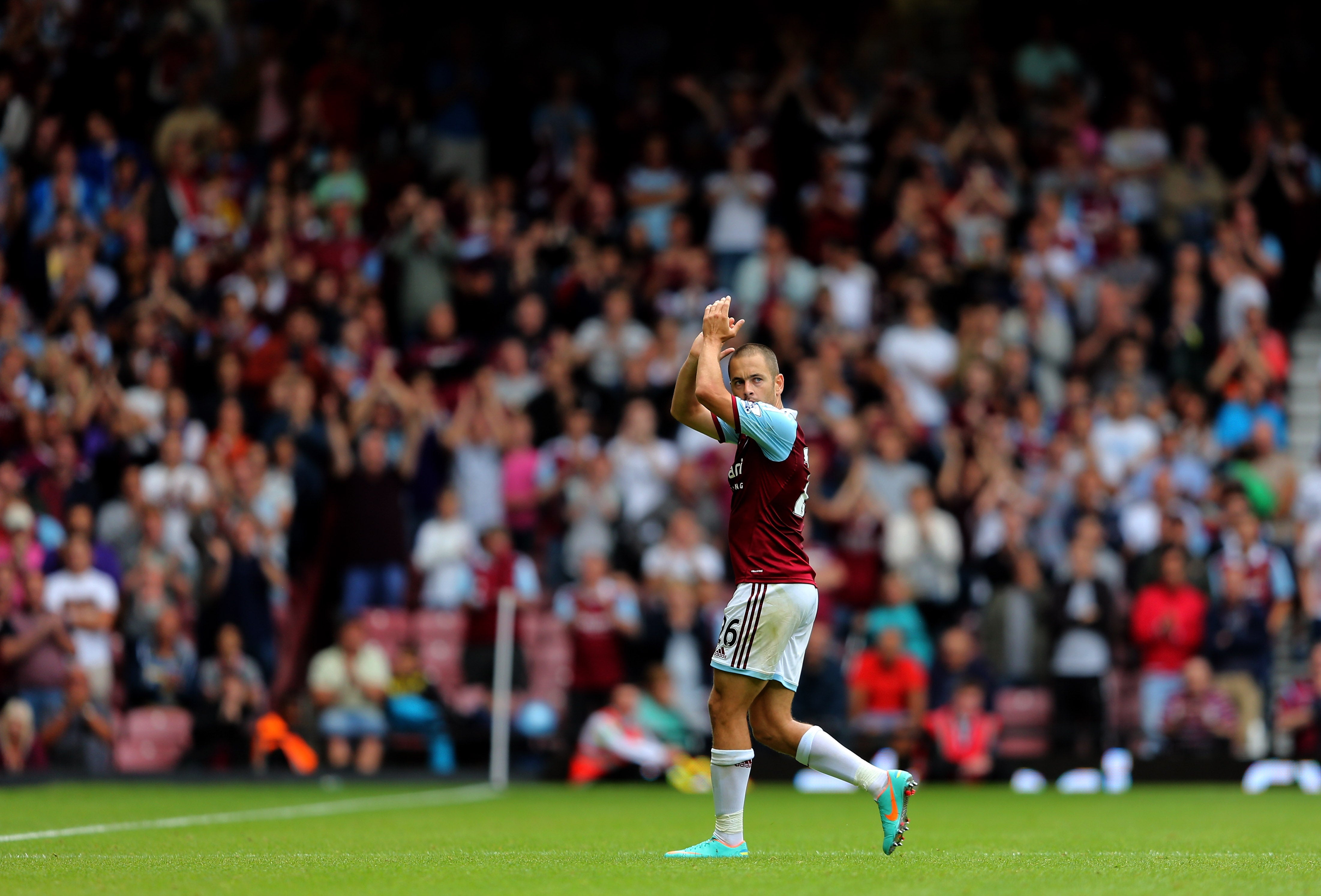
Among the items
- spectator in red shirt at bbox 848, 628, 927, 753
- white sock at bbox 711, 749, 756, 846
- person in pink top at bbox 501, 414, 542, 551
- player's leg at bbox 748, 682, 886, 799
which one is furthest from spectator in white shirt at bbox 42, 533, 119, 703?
player's leg at bbox 748, 682, 886, 799

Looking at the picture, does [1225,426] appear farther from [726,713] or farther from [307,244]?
[726,713]

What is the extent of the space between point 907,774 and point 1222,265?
12636 millimetres

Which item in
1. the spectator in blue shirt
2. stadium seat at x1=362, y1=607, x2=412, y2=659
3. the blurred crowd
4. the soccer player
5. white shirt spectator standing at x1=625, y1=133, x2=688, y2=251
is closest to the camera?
the soccer player

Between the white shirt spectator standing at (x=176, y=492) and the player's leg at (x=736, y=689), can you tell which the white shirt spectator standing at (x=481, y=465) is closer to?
the white shirt spectator standing at (x=176, y=492)

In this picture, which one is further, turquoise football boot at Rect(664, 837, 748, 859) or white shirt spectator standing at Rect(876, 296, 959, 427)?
white shirt spectator standing at Rect(876, 296, 959, 427)

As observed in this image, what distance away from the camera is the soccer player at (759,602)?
812 cm

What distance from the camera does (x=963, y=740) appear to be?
16.3 m

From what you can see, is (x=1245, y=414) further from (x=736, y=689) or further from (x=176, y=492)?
(x=736, y=689)

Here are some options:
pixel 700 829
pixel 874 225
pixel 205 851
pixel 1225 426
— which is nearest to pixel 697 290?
pixel 874 225

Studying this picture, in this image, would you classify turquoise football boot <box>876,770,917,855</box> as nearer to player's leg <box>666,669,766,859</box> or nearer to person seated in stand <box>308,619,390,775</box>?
player's leg <box>666,669,766,859</box>

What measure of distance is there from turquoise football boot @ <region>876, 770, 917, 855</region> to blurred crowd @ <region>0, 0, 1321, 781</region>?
825 cm

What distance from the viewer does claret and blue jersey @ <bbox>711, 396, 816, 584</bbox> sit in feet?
27.0

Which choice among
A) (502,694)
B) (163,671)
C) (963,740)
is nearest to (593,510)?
(502,694)

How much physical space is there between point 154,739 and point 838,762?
425 inches
